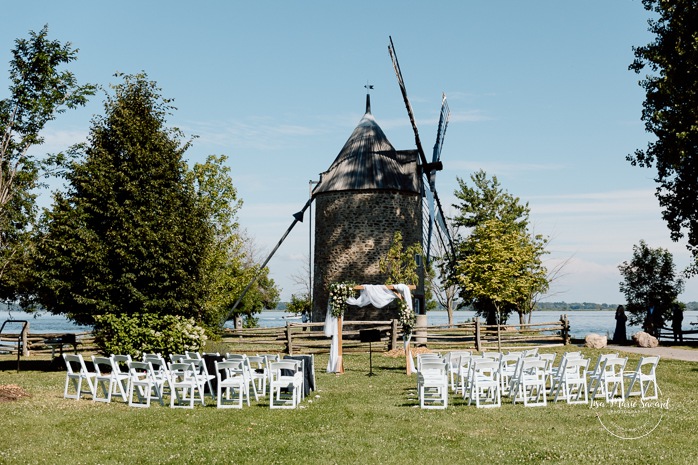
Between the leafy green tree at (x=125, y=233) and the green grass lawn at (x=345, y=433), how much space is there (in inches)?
285

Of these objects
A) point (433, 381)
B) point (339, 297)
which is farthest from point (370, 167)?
point (433, 381)

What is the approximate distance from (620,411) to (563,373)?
160cm

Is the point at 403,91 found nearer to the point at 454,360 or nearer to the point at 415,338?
the point at 415,338

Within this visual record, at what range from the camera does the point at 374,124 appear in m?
37.9

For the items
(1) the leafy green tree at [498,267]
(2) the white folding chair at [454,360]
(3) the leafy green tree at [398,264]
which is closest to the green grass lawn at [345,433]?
(2) the white folding chair at [454,360]

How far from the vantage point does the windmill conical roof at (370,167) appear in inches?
1359

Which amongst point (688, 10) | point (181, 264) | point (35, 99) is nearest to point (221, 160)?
point (35, 99)

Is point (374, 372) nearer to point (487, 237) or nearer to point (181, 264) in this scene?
point (181, 264)

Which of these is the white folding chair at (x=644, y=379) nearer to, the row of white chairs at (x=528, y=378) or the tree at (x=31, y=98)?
the row of white chairs at (x=528, y=378)

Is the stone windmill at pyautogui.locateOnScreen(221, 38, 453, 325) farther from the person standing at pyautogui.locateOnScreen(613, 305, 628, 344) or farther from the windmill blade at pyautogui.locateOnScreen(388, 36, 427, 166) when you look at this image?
the person standing at pyautogui.locateOnScreen(613, 305, 628, 344)

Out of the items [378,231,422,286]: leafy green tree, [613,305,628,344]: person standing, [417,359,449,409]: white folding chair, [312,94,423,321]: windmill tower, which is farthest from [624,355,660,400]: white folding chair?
[312,94,423,321]: windmill tower

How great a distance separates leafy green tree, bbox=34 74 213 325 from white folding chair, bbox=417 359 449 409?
1069cm

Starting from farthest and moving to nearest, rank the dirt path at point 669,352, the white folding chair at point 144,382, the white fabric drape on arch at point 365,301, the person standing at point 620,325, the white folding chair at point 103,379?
the person standing at point 620,325
the dirt path at point 669,352
the white fabric drape on arch at point 365,301
the white folding chair at point 103,379
the white folding chair at point 144,382

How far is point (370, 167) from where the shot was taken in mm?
35125
